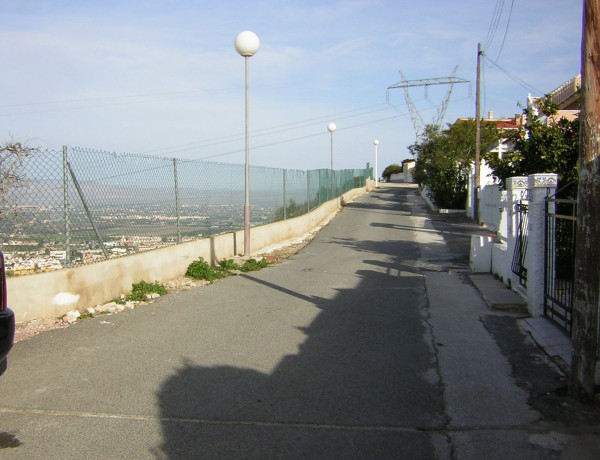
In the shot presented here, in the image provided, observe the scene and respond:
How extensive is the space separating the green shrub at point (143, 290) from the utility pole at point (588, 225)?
610cm

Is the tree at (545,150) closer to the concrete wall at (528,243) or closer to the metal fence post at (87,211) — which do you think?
the concrete wall at (528,243)

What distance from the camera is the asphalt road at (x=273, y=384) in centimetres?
392

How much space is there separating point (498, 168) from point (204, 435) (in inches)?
384

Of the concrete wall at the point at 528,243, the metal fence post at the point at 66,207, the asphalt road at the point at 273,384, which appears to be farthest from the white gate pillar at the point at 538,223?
the metal fence post at the point at 66,207

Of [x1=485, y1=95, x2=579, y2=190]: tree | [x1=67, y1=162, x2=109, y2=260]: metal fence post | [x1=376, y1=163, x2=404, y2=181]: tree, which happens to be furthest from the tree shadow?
[x1=376, y1=163, x2=404, y2=181]: tree

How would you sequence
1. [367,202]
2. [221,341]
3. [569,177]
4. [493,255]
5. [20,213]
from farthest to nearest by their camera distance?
1. [367,202]
2. [493,255]
3. [569,177]
4. [20,213]
5. [221,341]

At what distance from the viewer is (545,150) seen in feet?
35.1

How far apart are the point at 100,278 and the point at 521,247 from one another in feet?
20.3

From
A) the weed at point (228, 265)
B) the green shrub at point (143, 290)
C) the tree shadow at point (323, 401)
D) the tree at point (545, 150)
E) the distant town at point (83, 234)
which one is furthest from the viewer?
the weed at point (228, 265)

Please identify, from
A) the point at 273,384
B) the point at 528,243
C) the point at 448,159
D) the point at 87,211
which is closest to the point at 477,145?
the point at 448,159

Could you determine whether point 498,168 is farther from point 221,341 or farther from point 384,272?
point 221,341

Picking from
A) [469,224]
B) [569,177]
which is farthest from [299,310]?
[469,224]

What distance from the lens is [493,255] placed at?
1141 centimetres

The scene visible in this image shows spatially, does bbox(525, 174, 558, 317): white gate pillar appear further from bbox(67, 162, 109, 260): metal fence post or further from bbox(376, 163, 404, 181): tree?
bbox(376, 163, 404, 181): tree
